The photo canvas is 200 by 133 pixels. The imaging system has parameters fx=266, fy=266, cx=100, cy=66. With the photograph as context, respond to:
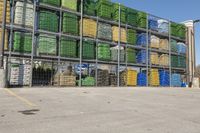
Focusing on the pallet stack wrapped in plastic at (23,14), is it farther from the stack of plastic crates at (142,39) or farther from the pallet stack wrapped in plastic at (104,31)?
the stack of plastic crates at (142,39)

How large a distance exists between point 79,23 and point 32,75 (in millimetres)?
6113

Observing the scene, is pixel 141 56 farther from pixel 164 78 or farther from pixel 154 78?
pixel 164 78

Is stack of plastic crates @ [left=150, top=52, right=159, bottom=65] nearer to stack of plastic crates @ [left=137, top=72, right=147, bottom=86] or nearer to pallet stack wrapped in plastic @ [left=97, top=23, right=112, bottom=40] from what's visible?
stack of plastic crates @ [left=137, top=72, right=147, bottom=86]

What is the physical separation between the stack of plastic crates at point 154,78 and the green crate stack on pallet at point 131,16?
16.6 ft

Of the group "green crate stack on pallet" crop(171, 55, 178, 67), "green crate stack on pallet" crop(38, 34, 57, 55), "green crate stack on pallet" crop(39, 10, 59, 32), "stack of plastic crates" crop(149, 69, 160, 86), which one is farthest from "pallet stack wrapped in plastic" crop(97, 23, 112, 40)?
"green crate stack on pallet" crop(171, 55, 178, 67)

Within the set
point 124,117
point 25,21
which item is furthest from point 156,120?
point 25,21

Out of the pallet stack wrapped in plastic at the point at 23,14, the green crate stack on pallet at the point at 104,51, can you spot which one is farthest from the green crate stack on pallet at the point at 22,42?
the green crate stack on pallet at the point at 104,51

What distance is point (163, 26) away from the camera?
28.9m

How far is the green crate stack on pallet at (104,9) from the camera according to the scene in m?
22.9

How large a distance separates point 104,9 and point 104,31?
192cm

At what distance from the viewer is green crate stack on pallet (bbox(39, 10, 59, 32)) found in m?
19.4

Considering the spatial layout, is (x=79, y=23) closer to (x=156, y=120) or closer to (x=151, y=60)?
(x=151, y=60)

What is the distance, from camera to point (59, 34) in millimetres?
20250

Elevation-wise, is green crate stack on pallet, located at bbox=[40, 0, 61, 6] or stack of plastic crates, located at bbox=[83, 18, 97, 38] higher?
green crate stack on pallet, located at bbox=[40, 0, 61, 6]
